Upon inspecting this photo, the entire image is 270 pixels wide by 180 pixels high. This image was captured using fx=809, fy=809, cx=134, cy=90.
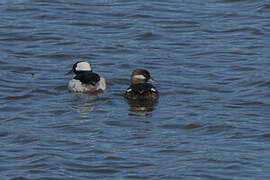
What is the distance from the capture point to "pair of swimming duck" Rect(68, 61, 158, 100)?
13.8 meters

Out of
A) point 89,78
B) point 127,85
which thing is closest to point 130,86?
point 89,78

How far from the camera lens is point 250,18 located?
19.4 metres

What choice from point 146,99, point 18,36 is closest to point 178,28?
point 18,36

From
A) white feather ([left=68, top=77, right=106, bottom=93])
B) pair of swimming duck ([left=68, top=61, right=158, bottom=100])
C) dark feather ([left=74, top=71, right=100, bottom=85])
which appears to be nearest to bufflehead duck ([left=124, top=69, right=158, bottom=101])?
pair of swimming duck ([left=68, top=61, right=158, bottom=100])

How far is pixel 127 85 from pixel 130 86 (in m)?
0.99

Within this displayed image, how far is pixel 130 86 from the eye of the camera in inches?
555

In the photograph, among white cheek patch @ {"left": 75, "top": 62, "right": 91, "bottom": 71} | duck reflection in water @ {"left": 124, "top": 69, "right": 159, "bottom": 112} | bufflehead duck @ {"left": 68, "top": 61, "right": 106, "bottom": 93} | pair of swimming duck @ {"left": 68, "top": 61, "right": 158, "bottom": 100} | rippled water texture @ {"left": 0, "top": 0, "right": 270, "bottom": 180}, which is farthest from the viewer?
white cheek patch @ {"left": 75, "top": 62, "right": 91, "bottom": 71}

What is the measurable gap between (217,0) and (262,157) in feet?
35.4

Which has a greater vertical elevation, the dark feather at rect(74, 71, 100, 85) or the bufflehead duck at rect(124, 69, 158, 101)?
the dark feather at rect(74, 71, 100, 85)

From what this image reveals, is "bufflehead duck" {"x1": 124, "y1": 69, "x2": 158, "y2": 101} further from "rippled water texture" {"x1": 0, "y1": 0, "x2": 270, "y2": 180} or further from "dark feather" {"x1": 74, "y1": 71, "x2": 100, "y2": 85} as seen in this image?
"dark feather" {"x1": 74, "y1": 71, "x2": 100, "y2": 85}

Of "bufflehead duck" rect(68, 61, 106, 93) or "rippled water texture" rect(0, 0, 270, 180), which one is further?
"bufflehead duck" rect(68, 61, 106, 93)

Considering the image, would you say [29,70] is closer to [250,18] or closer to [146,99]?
[146,99]

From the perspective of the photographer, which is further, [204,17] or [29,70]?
[204,17]

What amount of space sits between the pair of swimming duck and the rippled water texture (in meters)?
0.22
